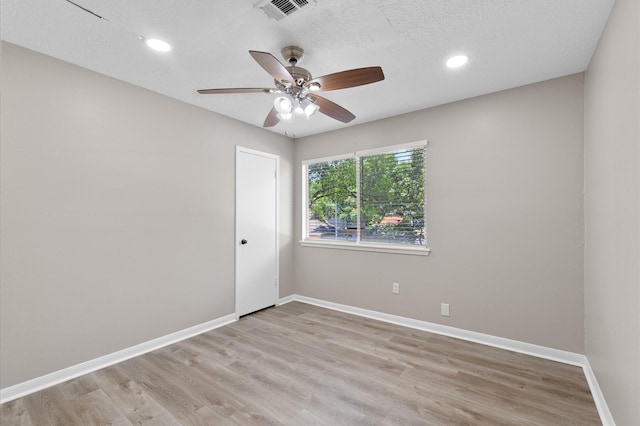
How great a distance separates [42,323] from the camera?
226cm

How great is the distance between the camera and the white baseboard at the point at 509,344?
79.7 inches

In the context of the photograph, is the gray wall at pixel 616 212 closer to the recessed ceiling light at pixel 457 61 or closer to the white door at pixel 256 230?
the recessed ceiling light at pixel 457 61

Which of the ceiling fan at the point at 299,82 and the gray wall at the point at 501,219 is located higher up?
the ceiling fan at the point at 299,82

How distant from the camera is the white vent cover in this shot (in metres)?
1.68

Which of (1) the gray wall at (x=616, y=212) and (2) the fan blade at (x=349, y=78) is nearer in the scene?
(1) the gray wall at (x=616, y=212)

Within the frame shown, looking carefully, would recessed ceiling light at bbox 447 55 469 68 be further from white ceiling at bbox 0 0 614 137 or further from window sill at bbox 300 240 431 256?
window sill at bbox 300 240 431 256

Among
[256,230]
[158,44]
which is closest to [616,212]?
[158,44]

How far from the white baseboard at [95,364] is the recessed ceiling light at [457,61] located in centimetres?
359

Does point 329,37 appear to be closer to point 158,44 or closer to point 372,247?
point 158,44

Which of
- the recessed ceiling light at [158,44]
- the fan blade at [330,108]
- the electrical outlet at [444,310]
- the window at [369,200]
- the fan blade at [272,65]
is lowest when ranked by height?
the electrical outlet at [444,310]

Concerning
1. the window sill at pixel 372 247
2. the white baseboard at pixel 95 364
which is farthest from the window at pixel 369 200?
the white baseboard at pixel 95 364

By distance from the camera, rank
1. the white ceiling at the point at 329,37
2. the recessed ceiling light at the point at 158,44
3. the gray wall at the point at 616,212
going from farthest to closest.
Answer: the recessed ceiling light at the point at 158,44
the white ceiling at the point at 329,37
the gray wall at the point at 616,212

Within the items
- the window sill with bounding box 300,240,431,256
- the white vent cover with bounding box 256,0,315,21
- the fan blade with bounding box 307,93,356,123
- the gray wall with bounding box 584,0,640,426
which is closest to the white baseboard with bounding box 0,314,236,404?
the window sill with bounding box 300,240,431,256

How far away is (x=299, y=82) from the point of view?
2068mm
